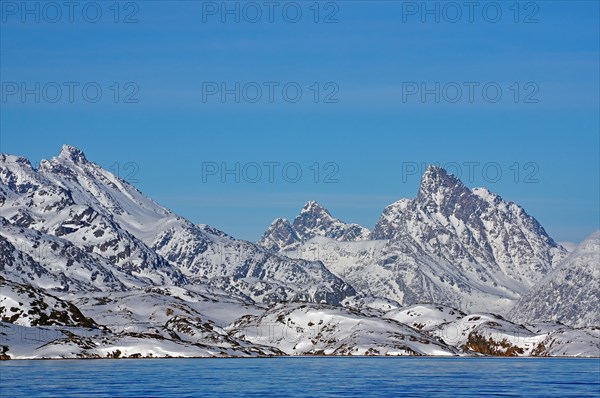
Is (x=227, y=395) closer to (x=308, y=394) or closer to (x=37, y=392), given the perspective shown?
(x=308, y=394)

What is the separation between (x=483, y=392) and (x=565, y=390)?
18200mm

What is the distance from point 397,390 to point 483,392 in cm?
1370

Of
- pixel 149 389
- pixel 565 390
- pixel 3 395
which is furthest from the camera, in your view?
pixel 565 390

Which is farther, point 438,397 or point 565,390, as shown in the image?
point 565,390

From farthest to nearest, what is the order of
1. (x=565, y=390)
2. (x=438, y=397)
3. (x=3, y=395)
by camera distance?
1. (x=565, y=390)
2. (x=438, y=397)
3. (x=3, y=395)

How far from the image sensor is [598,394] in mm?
187125

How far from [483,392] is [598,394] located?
18059 mm

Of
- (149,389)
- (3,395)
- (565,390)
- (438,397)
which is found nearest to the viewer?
(3,395)

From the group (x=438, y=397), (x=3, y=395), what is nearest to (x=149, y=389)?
(x=3, y=395)

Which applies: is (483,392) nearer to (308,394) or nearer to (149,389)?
(308,394)

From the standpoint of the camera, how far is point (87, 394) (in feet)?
558

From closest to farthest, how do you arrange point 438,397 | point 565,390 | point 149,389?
point 438,397
point 149,389
point 565,390

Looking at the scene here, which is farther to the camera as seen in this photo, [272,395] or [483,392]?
[483,392]

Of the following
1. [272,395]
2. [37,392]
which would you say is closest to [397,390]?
[272,395]
